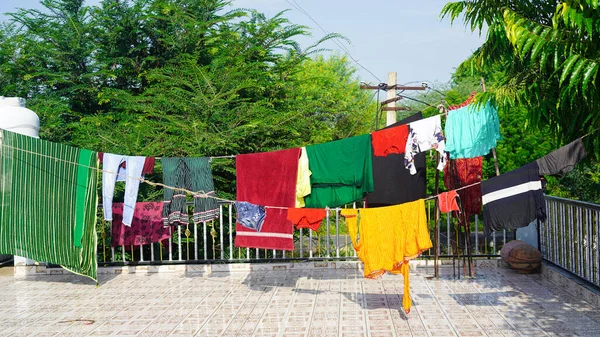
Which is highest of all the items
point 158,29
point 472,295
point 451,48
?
point 451,48

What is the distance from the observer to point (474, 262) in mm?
9047

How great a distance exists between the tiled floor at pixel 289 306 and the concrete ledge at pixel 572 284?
0.10m

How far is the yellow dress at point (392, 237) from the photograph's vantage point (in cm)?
657

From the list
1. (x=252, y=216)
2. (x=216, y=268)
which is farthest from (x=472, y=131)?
(x=216, y=268)

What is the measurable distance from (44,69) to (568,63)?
40.9 feet

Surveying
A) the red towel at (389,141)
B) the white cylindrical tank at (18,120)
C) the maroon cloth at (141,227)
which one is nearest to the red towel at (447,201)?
the red towel at (389,141)

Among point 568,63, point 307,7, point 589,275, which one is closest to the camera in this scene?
point 568,63

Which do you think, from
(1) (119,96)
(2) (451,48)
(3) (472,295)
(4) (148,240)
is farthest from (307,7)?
(2) (451,48)

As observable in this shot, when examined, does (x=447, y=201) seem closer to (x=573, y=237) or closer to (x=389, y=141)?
(x=389, y=141)

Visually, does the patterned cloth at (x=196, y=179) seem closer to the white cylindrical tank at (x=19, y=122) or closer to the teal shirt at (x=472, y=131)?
the white cylindrical tank at (x=19, y=122)

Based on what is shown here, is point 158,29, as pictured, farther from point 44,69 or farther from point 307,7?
point 307,7

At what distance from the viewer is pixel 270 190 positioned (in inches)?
317

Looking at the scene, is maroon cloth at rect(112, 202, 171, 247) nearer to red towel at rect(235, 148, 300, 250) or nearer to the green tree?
red towel at rect(235, 148, 300, 250)

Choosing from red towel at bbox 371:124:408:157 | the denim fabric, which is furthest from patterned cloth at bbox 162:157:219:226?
red towel at bbox 371:124:408:157
